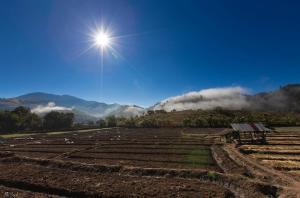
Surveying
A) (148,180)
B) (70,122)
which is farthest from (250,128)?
(70,122)

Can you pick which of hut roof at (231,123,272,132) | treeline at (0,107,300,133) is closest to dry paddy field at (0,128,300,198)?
hut roof at (231,123,272,132)

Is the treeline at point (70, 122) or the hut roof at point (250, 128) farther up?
the treeline at point (70, 122)

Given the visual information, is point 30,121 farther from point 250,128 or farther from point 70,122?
point 250,128

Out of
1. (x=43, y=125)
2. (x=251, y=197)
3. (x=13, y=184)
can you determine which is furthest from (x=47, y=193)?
(x=43, y=125)

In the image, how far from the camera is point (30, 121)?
132m

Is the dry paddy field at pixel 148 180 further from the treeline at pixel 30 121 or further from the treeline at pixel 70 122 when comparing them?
the treeline at pixel 30 121

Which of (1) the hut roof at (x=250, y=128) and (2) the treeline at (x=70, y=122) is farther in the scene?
(2) the treeline at (x=70, y=122)

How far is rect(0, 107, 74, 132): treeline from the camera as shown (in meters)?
119

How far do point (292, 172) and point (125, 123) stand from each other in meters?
127

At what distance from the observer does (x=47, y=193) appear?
2223 cm

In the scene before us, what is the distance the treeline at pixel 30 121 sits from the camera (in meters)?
119

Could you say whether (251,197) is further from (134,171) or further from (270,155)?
(270,155)

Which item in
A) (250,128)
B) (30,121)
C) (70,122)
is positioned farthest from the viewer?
(70,122)

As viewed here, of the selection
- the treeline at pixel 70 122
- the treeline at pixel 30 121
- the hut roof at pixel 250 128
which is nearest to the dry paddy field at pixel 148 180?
the hut roof at pixel 250 128
